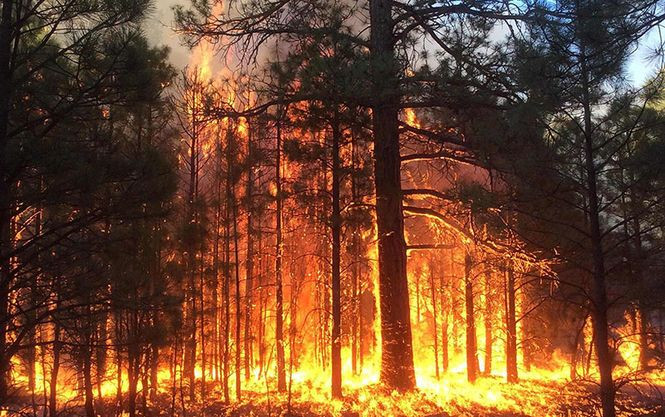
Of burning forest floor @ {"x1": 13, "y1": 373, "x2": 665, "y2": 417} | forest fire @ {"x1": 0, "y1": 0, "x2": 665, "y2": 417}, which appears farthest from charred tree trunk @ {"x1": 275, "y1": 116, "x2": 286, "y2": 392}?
burning forest floor @ {"x1": 13, "y1": 373, "x2": 665, "y2": 417}

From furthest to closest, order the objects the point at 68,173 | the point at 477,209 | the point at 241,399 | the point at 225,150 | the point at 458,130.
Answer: the point at 225,150 < the point at 241,399 < the point at 458,130 < the point at 477,209 < the point at 68,173

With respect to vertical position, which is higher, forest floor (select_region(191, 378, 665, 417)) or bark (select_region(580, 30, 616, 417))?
bark (select_region(580, 30, 616, 417))

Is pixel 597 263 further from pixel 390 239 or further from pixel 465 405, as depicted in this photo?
pixel 390 239

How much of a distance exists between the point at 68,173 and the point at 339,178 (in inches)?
247

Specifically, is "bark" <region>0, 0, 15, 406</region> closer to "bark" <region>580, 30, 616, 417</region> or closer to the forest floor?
the forest floor

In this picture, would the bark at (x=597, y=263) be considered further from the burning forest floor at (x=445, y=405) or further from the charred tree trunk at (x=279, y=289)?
the charred tree trunk at (x=279, y=289)

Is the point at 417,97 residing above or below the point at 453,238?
above

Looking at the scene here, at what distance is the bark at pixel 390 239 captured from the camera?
30.7ft

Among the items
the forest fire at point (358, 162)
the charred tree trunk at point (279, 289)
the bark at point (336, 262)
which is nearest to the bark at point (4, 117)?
the forest fire at point (358, 162)

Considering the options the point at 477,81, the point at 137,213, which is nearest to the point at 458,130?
the point at 477,81

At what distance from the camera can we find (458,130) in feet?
32.6

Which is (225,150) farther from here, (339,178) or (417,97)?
(417,97)

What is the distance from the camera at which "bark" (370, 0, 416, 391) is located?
9.37 metres

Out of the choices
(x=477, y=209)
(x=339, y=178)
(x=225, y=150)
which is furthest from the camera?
(x=225, y=150)
